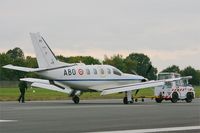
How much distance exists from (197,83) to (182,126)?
166201 mm

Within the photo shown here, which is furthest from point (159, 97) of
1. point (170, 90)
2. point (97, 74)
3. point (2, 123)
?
point (2, 123)

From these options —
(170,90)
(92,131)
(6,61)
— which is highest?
(6,61)

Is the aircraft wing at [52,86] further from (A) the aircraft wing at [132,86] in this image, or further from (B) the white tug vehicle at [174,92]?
(B) the white tug vehicle at [174,92]

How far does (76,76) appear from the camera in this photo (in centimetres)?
4078

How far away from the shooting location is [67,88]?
42125mm

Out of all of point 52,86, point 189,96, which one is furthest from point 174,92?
point 52,86

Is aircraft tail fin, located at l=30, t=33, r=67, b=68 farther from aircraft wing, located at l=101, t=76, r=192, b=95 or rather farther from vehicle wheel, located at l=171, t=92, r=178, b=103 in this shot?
vehicle wheel, located at l=171, t=92, r=178, b=103

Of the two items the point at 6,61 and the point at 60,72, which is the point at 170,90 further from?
the point at 6,61

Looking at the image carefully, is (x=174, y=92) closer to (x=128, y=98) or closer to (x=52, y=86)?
(x=128, y=98)

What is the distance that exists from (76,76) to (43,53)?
9.32 ft

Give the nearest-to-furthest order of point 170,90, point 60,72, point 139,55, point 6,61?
point 60,72 < point 170,90 < point 6,61 < point 139,55

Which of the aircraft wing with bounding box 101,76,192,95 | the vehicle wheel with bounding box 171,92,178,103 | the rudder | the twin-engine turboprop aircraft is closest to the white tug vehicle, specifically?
the vehicle wheel with bounding box 171,92,178,103

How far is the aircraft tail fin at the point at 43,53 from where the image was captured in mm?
40125

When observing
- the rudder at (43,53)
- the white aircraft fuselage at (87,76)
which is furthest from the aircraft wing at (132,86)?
the rudder at (43,53)
